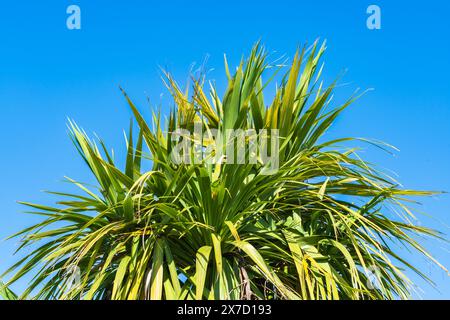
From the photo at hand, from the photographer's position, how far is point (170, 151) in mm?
4137

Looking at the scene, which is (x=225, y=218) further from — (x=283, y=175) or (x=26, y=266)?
(x=26, y=266)

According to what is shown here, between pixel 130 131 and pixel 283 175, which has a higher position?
pixel 130 131

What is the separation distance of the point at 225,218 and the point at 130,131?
30.5 inches

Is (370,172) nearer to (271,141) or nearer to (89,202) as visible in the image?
(271,141)

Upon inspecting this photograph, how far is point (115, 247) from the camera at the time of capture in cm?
394

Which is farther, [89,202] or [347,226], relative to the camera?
[89,202]
